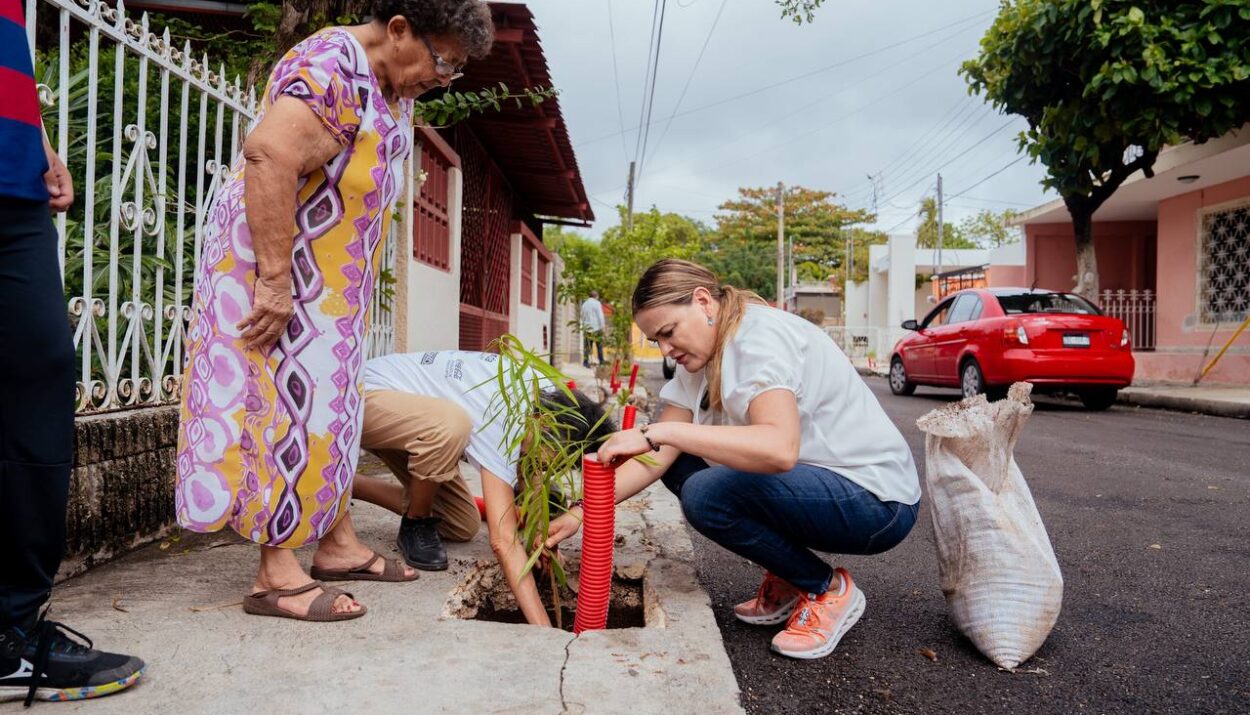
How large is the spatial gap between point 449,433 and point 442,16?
116 centimetres

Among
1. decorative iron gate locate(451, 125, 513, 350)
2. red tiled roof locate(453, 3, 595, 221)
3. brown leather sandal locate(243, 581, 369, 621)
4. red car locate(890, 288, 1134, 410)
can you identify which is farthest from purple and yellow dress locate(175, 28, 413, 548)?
red car locate(890, 288, 1134, 410)

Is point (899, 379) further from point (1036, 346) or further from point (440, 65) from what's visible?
point (440, 65)

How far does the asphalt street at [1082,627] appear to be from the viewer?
1.99 m

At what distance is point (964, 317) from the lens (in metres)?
9.84

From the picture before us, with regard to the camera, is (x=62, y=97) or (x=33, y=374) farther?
(x=62, y=97)

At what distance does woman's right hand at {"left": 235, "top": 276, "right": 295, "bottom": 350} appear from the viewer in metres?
2.04

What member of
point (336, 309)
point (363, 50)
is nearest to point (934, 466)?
point (336, 309)

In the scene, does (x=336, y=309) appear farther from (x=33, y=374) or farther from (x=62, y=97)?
(x=62, y=97)

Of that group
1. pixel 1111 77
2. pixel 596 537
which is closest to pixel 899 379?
pixel 1111 77

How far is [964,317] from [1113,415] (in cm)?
184

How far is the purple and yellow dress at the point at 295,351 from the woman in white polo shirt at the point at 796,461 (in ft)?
2.41

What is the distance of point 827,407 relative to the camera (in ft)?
7.48

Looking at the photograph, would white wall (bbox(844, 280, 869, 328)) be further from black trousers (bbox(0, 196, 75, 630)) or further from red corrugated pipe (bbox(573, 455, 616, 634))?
black trousers (bbox(0, 196, 75, 630))

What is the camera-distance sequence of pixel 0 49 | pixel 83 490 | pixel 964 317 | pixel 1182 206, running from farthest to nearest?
pixel 1182 206
pixel 964 317
pixel 83 490
pixel 0 49
